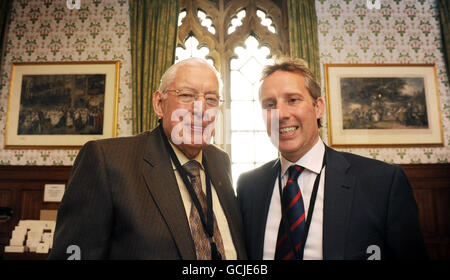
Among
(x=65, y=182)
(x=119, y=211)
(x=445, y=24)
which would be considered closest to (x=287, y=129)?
(x=119, y=211)

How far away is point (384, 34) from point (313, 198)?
4306mm

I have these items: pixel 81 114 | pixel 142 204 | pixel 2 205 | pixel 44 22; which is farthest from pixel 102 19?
pixel 142 204

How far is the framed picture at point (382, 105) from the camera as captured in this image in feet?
13.7

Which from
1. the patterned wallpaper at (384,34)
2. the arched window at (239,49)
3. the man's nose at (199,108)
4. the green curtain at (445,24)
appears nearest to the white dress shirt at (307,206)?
the man's nose at (199,108)

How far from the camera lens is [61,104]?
4.24 metres

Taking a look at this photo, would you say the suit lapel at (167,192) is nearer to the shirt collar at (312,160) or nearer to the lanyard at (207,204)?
the lanyard at (207,204)

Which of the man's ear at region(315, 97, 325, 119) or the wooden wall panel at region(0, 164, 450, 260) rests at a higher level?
the man's ear at region(315, 97, 325, 119)

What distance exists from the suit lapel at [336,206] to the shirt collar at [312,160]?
57 mm

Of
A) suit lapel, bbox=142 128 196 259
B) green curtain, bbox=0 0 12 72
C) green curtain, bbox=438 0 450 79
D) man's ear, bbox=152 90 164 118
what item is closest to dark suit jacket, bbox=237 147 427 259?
suit lapel, bbox=142 128 196 259

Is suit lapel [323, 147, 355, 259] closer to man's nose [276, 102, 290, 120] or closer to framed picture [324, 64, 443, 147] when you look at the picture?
man's nose [276, 102, 290, 120]

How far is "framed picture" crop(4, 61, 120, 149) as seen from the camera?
4.16 meters

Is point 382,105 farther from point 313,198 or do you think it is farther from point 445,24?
point 313,198

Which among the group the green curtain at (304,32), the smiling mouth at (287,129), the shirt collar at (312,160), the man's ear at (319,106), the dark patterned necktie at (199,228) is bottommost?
the dark patterned necktie at (199,228)

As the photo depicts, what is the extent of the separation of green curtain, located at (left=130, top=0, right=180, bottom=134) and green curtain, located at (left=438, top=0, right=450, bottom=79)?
4.49 m
